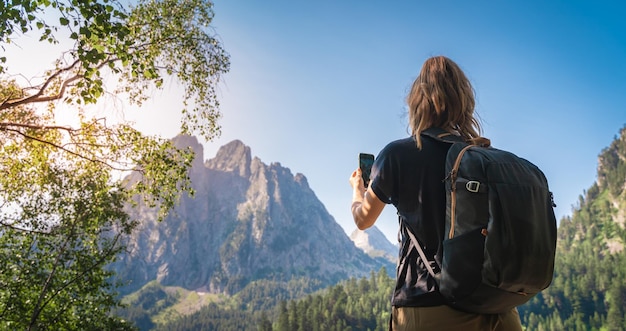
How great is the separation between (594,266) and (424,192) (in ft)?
558

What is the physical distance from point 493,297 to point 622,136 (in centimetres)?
24056

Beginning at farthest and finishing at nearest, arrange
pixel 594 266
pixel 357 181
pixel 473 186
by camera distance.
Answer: pixel 594 266 < pixel 357 181 < pixel 473 186

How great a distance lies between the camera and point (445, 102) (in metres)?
2.39

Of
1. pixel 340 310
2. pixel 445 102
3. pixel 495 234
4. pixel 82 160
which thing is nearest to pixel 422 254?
pixel 495 234

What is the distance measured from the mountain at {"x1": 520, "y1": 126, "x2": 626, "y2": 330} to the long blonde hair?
132346mm

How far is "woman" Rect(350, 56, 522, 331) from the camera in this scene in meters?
1.95

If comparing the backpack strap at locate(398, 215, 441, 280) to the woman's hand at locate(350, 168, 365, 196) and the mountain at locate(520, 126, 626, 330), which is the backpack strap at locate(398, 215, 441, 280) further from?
the mountain at locate(520, 126, 626, 330)

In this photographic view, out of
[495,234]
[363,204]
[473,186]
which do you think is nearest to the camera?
[495,234]

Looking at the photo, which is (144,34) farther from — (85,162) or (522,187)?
(522,187)

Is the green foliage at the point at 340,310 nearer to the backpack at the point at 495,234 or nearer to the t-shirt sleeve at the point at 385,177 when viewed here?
the t-shirt sleeve at the point at 385,177

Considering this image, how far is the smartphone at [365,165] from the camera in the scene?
270 cm

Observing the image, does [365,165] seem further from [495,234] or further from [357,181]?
[495,234]

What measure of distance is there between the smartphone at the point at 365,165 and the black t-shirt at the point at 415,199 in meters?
0.43

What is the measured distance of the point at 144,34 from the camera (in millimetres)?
7570
